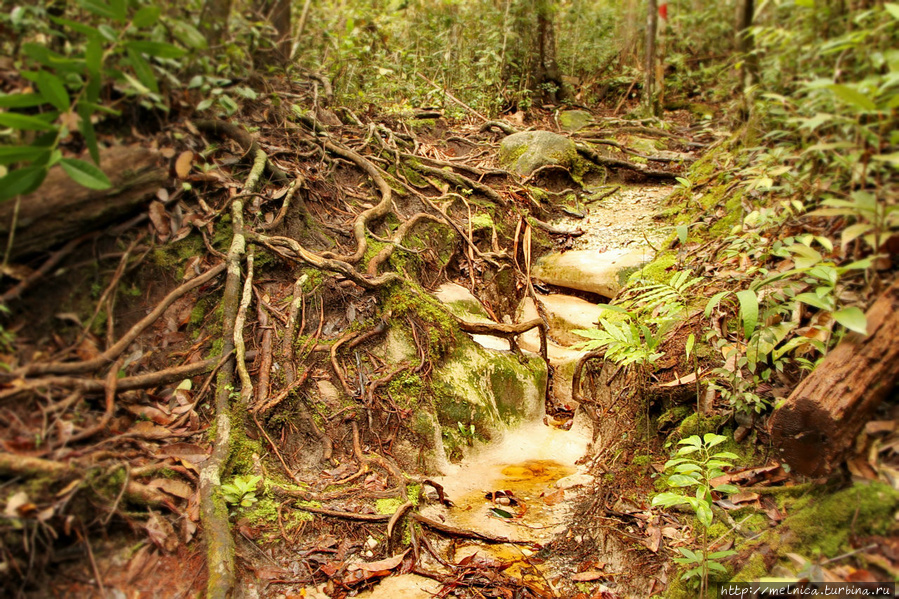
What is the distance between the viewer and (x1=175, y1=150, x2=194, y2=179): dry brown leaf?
2898mm

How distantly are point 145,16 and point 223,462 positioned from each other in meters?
1.95

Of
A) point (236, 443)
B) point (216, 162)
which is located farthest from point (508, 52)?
point (236, 443)

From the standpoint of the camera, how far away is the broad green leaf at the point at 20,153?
165 centimetres

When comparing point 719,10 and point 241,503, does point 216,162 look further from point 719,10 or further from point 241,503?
point 719,10

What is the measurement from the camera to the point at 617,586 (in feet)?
9.19

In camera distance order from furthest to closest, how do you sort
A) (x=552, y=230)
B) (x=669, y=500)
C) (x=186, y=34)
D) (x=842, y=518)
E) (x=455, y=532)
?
(x=552, y=230) → (x=455, y=532) → (x=669, y=500) → (x=186, y=34) → (x=842, y=518)

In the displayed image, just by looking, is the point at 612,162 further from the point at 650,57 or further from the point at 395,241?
the point at 395,241

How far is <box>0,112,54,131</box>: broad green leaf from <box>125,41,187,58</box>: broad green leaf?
0.40 metres

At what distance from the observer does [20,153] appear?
1.68m

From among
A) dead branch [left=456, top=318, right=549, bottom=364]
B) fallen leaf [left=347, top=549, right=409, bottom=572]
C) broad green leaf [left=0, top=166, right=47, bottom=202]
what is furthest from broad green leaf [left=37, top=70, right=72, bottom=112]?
dead branch [left=456, top=318, right=549, bottom=364]

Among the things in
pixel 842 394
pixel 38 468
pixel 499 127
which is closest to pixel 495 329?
pixel 842 394

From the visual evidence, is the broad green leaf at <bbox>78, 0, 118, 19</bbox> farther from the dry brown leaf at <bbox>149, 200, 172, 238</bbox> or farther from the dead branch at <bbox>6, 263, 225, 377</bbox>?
the dead branch at <bbox>6, 263, 225, 377</bbox>

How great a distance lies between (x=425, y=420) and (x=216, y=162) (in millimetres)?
2280

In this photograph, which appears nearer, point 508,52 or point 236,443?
point 236,443
